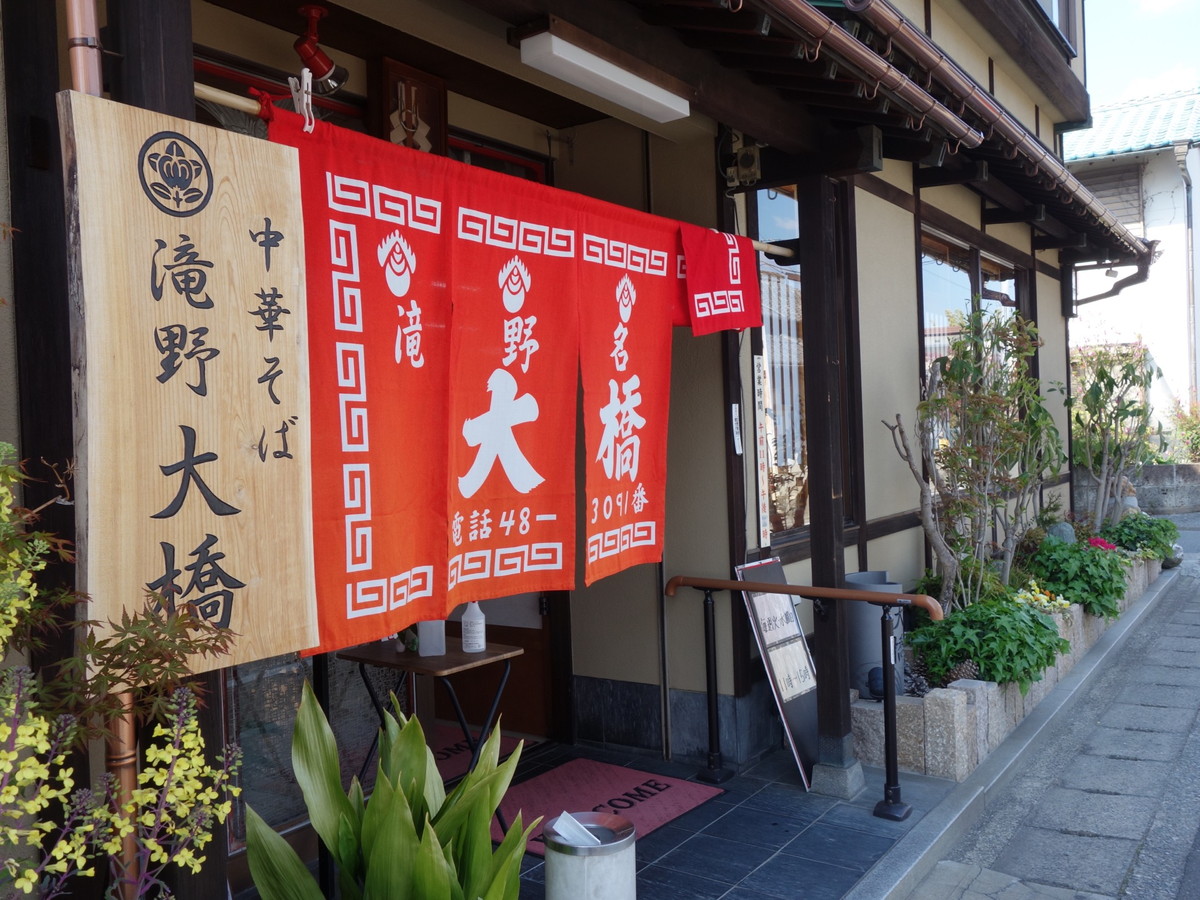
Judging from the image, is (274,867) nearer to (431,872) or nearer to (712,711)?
(431,872)

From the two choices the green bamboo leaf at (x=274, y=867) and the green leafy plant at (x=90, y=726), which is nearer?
the green leafy plant at (x=90, y=726)

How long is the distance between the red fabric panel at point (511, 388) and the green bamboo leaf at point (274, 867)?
1.29 m

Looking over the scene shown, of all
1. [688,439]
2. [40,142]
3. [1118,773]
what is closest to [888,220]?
[688,439]

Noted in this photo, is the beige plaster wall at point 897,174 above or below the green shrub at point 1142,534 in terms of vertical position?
above

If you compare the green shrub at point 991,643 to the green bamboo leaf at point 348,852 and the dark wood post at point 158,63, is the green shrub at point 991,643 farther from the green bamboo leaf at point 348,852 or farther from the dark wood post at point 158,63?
the dark wood post at point 158,63

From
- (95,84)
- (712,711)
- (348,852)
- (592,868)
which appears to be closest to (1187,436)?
(712,711)

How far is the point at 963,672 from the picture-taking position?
22.4 ft

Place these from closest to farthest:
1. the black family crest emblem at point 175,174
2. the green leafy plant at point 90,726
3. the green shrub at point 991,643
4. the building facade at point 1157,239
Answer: the green leafy plant at point 90,726 → the black family crest emblem at point 175,174 → the green shrub at point 991,643 → the building facade at point 1157,239

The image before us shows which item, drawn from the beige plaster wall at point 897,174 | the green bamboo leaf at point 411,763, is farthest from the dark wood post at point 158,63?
the beige plaster wall at point 897,174

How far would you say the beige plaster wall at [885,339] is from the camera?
26.6 feet

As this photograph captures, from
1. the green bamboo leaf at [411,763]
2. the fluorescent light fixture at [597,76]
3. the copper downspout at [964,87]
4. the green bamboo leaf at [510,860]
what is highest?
the copper downspout at [964,87]

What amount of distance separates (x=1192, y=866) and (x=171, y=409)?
559 centimetres

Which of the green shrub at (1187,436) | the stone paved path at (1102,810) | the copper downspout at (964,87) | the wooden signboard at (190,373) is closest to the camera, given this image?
the wooden signboard at (190,373)

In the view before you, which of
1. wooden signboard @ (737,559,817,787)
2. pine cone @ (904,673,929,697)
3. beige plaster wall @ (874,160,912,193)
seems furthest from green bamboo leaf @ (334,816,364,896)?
beige plaster wall @ (874,160,912,193)
